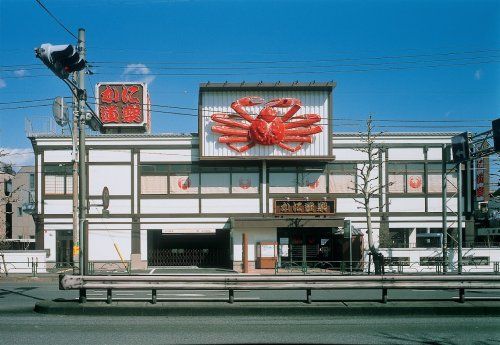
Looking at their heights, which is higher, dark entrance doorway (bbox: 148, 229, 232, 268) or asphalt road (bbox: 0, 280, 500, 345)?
asphalt road (bbox: 0, 280, 500, 345)

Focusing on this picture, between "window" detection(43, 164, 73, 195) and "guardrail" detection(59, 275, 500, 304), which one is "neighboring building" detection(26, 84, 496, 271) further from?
"guardrail" detection(59, 275, 500, 304)

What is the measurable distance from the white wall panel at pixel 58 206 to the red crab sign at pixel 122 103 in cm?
593

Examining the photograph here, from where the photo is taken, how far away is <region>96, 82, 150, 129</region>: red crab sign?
109ft

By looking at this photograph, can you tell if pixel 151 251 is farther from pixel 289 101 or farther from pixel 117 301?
pixel 117 301

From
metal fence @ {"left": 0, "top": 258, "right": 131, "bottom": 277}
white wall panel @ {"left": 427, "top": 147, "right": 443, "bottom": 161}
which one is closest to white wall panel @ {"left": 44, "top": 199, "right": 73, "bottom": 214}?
metal fence @ {"left": 0, "top": 258, "right": 131, "bottom": 277}

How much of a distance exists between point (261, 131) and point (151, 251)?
10.2 meters

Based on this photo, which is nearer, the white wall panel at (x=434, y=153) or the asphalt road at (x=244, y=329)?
the asphalt road at (x=244, y=329)

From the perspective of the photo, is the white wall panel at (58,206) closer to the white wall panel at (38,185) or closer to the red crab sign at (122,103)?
the white wall panel at (38,185)

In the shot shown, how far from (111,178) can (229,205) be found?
7.84m

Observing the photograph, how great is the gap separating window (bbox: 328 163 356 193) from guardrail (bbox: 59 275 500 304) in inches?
812

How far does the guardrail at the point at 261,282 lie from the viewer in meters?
11.1

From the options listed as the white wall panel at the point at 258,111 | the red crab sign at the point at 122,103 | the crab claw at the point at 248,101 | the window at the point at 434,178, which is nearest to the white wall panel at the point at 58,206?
the red crab sign at the point at 122,103

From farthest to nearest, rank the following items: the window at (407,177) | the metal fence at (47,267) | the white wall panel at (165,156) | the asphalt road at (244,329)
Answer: the window at (407,177)
the white wall panel at (165,156)
the metal fence at (47,267)
the asphalt road at (244,329)

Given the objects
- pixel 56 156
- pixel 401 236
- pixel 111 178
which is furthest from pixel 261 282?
pixel 56 156
